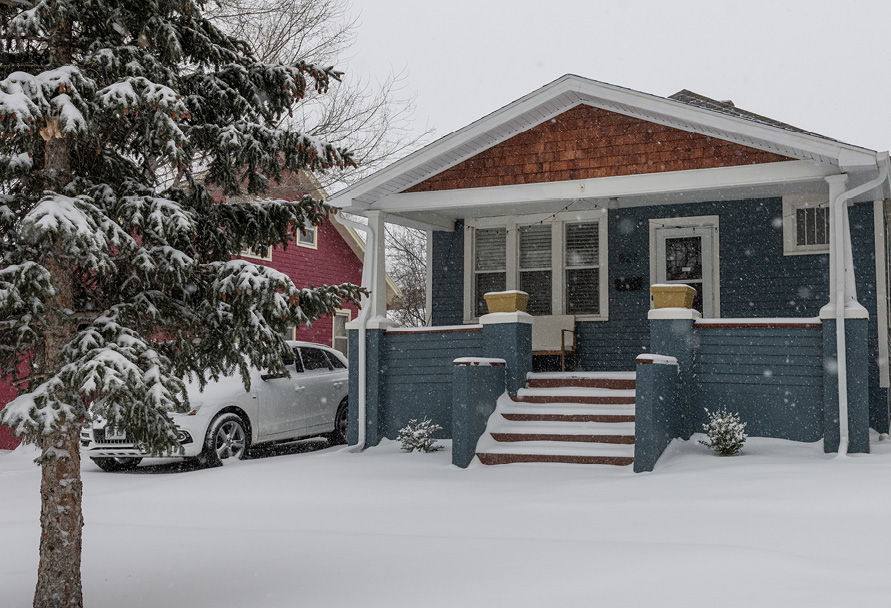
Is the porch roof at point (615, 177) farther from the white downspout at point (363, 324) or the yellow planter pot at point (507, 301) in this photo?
the yellow planter pot at point (507, 301)

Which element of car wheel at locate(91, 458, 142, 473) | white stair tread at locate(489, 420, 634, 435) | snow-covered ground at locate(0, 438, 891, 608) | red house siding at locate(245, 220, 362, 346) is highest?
red house siding at locate(245, 220, 362, 346)

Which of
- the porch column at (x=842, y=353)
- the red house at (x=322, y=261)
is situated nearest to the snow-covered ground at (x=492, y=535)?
the porch column at (x=842, y=353)

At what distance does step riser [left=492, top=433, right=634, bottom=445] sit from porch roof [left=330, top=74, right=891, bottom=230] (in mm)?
3018

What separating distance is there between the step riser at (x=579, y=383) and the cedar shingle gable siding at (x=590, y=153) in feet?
8.54

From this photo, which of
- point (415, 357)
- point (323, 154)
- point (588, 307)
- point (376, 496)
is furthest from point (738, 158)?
point (323, 154)

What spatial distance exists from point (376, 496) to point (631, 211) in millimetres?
6681

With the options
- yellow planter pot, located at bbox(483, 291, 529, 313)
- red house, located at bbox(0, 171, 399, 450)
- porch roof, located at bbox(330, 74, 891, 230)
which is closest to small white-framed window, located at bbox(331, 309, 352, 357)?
red house, located at bbox(0, 171, 399, 450)

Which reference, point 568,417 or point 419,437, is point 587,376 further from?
point 419,437

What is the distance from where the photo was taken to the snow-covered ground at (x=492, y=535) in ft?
17.1

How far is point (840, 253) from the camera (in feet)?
33.8

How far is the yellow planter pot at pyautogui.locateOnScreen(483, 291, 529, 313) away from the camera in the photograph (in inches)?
456

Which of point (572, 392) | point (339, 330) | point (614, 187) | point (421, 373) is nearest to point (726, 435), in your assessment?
point (572, 392)

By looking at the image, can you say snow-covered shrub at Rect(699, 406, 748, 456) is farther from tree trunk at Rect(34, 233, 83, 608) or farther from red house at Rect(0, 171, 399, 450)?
red house at Rect(0, 171, 399, 450)

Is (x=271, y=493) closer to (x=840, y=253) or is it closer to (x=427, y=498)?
(x=427, y=498)
